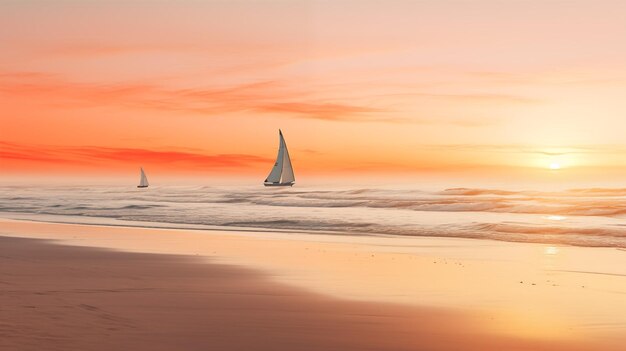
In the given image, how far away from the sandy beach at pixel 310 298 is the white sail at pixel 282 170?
104166mm

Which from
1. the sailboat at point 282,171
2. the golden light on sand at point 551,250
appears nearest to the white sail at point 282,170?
the sailboat at point 282,171

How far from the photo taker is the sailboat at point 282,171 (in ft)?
431

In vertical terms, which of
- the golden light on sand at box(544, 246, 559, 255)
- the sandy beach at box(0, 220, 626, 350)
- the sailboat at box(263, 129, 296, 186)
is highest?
the sailboat at box(263, 129, 296, 186)

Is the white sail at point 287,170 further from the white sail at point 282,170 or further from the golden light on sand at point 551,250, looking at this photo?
the golden light on sand at point 551,250

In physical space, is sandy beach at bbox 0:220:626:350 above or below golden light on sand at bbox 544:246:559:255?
above

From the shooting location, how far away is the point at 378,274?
19141 millimetres

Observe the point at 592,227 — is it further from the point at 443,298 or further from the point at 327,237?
the point at 443,298

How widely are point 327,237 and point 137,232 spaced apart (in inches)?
349

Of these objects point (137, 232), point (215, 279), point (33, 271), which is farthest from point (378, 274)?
point (137, 232)

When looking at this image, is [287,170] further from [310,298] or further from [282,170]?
[310,298]

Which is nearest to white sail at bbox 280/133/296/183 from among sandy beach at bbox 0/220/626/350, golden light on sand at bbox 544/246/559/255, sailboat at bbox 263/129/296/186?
sailboat at bbox 263/129/296/186

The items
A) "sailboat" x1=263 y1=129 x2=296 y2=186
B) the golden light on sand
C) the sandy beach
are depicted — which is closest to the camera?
the sandy beach

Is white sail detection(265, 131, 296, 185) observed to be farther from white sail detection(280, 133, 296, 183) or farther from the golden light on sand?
the golden light on sand

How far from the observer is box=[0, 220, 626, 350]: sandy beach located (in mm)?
11164
